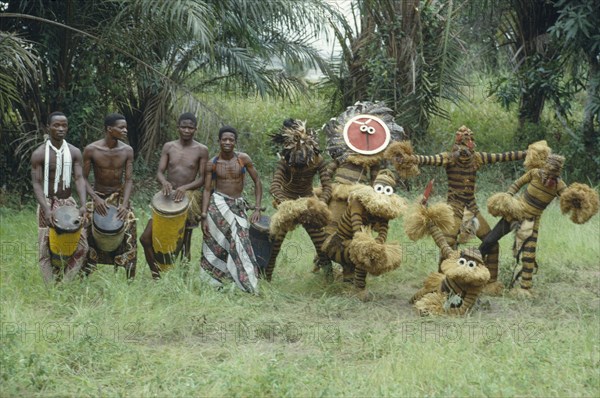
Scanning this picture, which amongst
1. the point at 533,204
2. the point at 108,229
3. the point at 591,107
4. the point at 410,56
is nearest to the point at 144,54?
the point at 410,56

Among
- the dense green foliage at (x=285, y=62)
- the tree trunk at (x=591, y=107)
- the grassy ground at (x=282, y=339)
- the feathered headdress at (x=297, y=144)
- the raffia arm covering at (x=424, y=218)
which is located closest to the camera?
the grassy ground at (x=282, y=339)

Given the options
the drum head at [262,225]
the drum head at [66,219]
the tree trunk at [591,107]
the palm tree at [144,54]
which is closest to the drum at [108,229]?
the drum head at [66,219]

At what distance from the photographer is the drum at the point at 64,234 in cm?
706

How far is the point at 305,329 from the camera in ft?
22.5

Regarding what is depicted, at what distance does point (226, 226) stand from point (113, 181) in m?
0.99

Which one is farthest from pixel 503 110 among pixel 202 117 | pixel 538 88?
pixel 202 117

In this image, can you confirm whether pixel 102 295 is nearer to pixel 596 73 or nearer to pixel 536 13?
pixel 596 73

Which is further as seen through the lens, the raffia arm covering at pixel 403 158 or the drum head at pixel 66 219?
the raffia arm covering at pixel 403 158

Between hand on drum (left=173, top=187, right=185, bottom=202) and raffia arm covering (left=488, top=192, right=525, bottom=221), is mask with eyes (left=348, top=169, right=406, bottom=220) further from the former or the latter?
hand on drum (left=173, top=187, right=185, bottom=202)

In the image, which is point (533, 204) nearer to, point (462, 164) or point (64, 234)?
point (462, 164)

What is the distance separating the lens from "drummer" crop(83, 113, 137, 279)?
7586 mm

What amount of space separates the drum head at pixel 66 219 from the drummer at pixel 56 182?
0.26 ft

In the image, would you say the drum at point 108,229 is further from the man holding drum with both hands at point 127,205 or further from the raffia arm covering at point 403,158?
the raffia arm covering at point 403,158

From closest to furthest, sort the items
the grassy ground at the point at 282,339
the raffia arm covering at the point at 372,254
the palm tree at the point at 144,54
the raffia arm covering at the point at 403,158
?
the grassy ground at the point at 282,339, the raffia arm covering at the point at 372,254, the raffia arm covering at the point at 403,158, the palm tree at the point at 144,54
